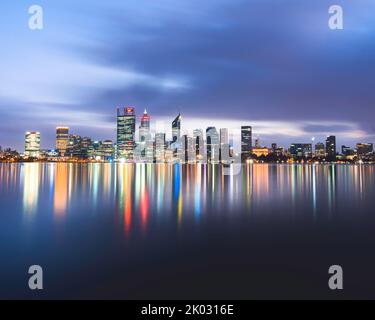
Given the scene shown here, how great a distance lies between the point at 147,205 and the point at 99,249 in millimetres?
14556

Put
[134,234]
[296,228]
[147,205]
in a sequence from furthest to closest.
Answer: [147,205]
[296,228]
[134,234]

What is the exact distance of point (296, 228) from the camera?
20.9 m

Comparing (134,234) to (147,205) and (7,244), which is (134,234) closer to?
(7,244)

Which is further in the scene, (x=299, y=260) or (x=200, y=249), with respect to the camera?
(x=200, y=249)

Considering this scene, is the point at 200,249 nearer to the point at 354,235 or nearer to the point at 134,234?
the point at 134,234

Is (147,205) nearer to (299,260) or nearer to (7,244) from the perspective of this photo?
(7,244)

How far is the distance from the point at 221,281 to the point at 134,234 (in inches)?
314

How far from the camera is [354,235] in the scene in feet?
62.6
